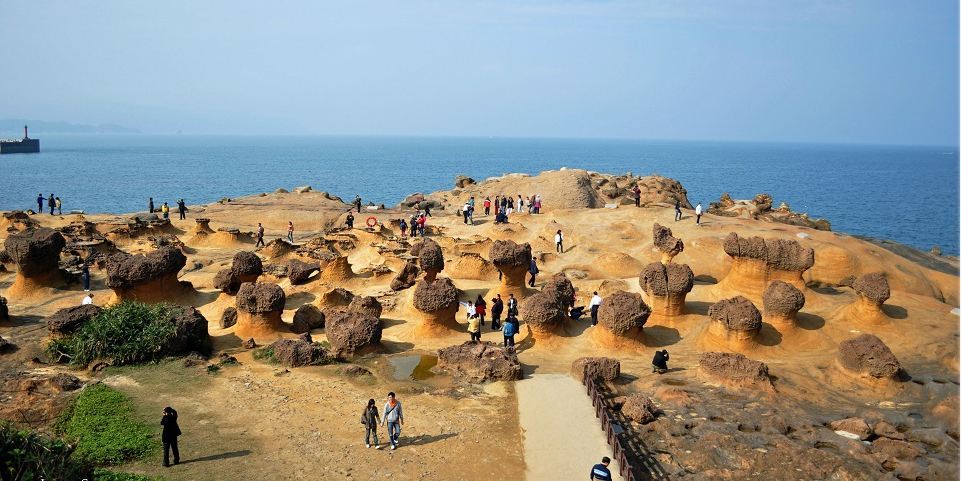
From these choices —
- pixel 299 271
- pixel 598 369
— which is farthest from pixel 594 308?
pixel 299 271

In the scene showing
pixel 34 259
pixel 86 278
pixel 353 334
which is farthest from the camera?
pixel 86 278

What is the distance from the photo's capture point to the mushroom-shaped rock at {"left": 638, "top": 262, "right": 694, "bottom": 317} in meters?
25.5

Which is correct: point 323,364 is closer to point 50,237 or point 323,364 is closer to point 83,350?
point 83,350

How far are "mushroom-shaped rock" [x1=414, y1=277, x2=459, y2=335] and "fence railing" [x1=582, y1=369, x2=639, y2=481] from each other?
7.02 meters

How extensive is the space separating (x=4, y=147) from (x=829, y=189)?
189 metres

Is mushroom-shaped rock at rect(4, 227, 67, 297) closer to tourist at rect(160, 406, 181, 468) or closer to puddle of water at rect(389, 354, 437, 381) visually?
puddle of water at rect(389, 354, 437, 381)

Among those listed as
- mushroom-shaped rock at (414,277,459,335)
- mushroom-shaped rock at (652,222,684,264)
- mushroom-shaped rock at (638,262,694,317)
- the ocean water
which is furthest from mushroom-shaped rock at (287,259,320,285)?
the ocean water

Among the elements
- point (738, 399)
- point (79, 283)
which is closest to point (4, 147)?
point (79, 283)

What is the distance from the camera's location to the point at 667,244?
3219cm

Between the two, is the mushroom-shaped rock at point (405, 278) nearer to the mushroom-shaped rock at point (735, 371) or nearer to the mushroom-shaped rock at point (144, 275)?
the mushroom-shaped rock at point (144, 275)

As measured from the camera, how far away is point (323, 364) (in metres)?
22.0

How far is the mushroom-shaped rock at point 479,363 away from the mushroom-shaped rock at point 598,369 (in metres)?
1.83

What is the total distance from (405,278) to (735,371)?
15928mm

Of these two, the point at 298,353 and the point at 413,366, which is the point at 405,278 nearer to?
the point at 413,366
